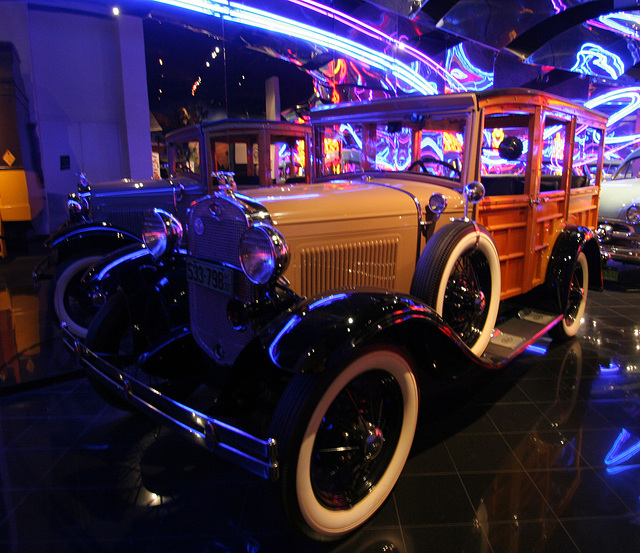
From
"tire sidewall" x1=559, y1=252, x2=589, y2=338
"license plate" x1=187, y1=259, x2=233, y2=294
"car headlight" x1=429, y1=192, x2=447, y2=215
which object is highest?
"car headlight" x1=429, y1=192, x2=447, y2=215

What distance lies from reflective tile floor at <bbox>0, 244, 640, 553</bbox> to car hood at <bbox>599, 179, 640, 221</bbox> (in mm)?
4253

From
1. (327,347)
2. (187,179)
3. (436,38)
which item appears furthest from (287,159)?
(436,38)

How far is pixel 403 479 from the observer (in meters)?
2.29

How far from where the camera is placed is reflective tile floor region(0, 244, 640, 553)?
1.90 metres

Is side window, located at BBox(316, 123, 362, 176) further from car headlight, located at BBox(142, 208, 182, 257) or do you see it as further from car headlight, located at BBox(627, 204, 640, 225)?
car headlight, located at BBox(627, 204, 640, 225)

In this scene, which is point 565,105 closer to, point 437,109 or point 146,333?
point 437,109

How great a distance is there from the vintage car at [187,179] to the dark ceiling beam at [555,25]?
25.2 ft

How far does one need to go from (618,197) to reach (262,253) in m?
7.12

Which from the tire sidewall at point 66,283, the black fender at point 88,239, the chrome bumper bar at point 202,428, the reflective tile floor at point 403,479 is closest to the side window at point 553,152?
the reflective tile floor at point 403,479

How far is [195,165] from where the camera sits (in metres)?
5.31

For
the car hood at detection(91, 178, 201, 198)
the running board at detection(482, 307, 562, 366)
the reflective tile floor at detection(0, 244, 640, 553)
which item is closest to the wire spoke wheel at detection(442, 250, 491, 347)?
the running board at detection(482, 307, 562, 366)

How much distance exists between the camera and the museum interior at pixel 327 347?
1.85 meters

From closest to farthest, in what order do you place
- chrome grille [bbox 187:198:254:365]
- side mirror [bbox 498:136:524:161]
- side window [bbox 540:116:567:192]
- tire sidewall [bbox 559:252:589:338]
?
chrome grille [bbox 187:198:254:365] < side mirror [bbox 498:136:524:161] < side window [bbox 540:116:567:192] < tire sidewall [bbox 559:252:589:338]

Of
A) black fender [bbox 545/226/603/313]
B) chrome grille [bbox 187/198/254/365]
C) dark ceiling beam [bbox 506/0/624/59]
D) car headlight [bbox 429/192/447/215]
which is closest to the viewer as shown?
chrome grille [bbox 187/198/254/365]
